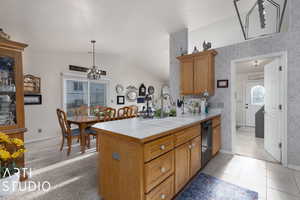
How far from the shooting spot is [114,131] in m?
1.38

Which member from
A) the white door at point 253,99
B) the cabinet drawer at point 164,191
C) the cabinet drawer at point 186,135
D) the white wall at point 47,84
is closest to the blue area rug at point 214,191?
the cabinet drawer at point 164,191

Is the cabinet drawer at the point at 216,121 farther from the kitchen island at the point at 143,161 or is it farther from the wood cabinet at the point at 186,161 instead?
the kitchen island at the point at 143,161

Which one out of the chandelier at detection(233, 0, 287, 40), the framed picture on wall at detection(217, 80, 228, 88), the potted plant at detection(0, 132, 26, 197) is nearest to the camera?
the potted plant at detection(0, 132, 26, 197)

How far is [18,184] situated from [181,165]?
229cm

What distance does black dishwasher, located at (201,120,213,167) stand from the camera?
2328mm

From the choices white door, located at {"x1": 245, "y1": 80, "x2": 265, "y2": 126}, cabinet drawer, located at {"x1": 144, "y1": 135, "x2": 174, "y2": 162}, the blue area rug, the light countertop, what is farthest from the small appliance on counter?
white door, located at {"x1": 245, "y1": 80, "x2": 265, "y2": 126}

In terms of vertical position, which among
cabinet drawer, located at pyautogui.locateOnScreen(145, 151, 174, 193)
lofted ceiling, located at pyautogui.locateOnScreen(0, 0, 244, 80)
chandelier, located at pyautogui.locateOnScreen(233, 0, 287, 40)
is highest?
lofted ceiling, located at pyautogui.locateOnScreen(0, 0, 244, 80)

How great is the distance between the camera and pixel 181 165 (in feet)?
5.58

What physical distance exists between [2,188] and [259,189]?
331cm

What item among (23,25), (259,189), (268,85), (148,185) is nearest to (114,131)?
(148,185)

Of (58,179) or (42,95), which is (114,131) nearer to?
(58,179)

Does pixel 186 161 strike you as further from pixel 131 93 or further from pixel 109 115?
pixel 131 93

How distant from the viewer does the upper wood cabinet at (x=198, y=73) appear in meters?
3.04

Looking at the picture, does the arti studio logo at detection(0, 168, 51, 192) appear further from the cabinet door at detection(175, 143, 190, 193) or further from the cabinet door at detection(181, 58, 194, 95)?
the cabinet door at detection(181, 58, 194, 95)
